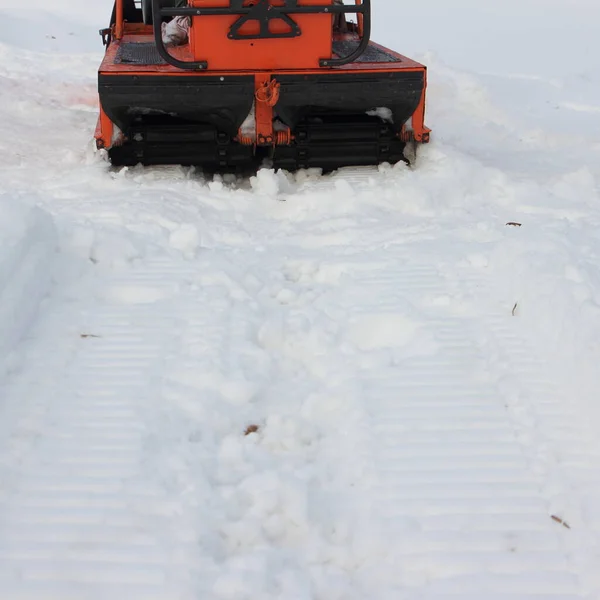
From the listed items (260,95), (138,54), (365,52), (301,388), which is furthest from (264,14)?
(301,388)

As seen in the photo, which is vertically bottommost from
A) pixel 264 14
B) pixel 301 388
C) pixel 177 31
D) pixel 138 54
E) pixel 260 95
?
pixel 301 388

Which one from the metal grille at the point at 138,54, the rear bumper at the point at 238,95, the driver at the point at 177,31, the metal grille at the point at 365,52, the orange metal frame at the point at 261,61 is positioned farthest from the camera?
the driver at the point at 177,31

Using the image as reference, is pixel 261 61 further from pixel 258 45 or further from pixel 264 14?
pixel 264 14

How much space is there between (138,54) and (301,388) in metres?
4.00

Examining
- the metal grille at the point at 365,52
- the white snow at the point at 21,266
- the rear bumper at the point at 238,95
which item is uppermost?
the metal grille at the point at 365,52

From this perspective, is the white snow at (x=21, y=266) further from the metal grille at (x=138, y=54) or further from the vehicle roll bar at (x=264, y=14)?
the metal grille at (x=138, y=54)

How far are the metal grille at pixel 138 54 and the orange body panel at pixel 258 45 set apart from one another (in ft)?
1.25

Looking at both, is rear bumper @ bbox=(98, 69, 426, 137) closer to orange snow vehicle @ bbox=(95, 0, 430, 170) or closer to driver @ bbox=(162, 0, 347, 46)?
orange snow vehicle @ bbox=(95, 0, 430, 170)

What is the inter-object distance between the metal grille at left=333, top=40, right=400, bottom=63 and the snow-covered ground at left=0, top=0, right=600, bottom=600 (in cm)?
126

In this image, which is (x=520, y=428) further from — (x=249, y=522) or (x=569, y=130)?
(x=569, y=130)

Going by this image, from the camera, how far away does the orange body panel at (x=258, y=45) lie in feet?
16.8

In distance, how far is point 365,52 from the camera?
6.16 m

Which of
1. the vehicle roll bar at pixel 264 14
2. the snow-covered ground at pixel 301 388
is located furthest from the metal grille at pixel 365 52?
the snow-covered ground at pixel 301 388

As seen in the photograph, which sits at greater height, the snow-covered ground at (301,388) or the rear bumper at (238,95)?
the rear bumper at (238,95)
